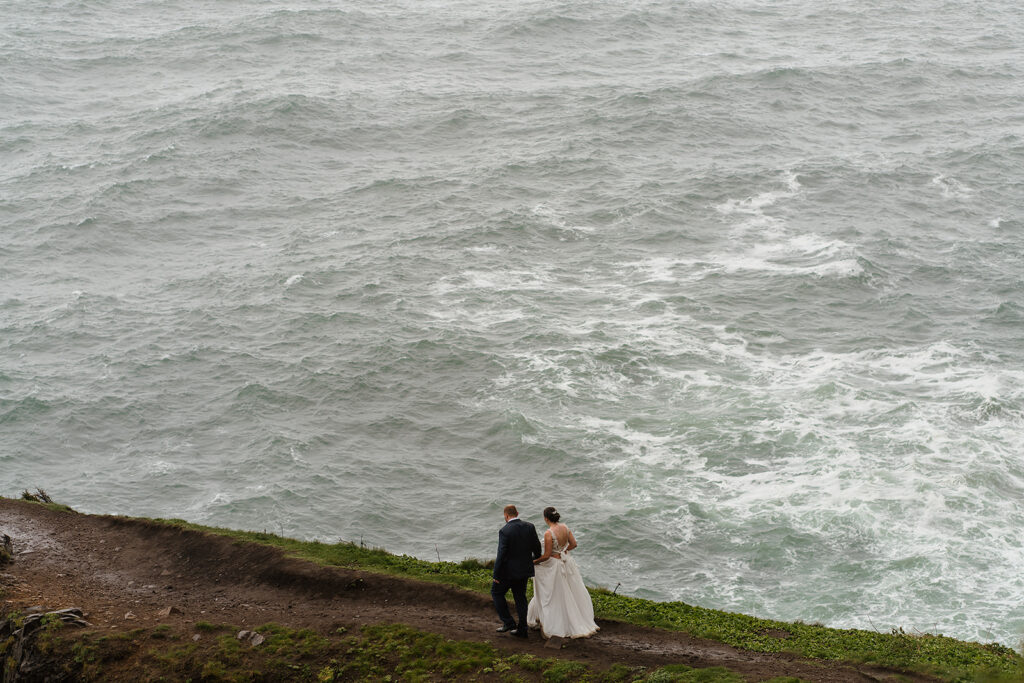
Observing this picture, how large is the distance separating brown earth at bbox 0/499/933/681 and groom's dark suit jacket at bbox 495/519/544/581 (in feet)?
4.47

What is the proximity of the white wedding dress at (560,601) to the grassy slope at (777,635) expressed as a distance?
4.17 feet

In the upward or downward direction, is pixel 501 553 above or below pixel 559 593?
above

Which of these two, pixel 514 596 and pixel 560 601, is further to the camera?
pixel 514 596

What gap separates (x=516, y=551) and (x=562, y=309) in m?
28.1

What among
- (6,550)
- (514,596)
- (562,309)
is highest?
(514,596)

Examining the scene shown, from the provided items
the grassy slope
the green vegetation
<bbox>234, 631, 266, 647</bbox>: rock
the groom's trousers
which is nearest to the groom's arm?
the groom's trousers

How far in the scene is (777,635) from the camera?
18.4m

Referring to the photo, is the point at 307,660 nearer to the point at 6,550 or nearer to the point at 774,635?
the point at 774,635

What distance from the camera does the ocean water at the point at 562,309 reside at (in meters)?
31.1

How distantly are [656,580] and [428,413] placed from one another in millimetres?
12849

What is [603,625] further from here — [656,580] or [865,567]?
[865,567]

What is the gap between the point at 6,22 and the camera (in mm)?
98875

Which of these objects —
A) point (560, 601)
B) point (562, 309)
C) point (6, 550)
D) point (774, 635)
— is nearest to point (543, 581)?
point (560, 601)

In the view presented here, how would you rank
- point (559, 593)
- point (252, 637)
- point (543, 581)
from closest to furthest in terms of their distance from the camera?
point (543, 581), point (559, 593), point (252, 637)
